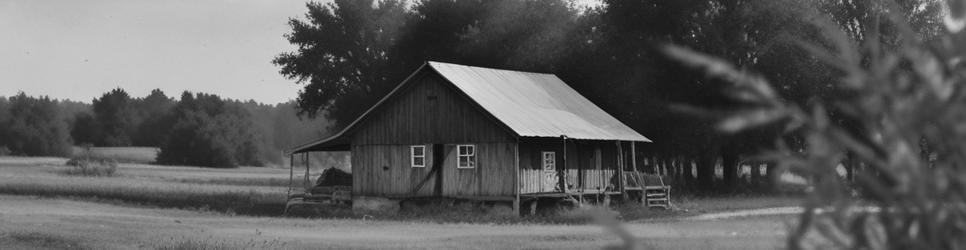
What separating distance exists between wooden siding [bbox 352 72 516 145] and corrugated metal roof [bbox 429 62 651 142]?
48 centimetres

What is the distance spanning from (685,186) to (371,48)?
27.3 meters

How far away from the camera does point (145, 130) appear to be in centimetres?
14088

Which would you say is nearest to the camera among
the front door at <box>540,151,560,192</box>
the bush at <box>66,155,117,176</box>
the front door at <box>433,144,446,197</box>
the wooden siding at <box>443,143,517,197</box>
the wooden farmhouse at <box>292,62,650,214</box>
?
the wooden siding at <box>443,143,517,197</box>

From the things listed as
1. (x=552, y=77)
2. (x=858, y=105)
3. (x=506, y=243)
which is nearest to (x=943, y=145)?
(x=858, y=105)

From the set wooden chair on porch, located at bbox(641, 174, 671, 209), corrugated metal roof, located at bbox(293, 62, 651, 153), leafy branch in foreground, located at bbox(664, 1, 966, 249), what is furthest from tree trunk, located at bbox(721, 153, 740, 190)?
leafy branch in foreground, located at bbox(664, 1, 966, 249)

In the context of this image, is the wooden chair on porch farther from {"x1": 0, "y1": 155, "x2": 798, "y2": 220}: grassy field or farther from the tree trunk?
the tree trunk

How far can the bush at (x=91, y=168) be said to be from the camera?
254 ft

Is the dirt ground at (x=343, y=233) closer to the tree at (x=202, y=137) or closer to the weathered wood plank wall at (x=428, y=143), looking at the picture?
the weathered wood plank wall at (x=428, y=143)

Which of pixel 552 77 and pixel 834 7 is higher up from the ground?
pixel 834 7

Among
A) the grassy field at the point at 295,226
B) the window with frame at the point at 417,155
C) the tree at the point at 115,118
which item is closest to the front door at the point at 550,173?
the grassy field at the point at 295,226

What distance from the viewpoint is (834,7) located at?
61.5 metres

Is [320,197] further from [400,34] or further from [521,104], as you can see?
[400,34]

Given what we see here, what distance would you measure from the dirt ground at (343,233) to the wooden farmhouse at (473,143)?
494 centimetres

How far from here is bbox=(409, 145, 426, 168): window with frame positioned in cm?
4250
